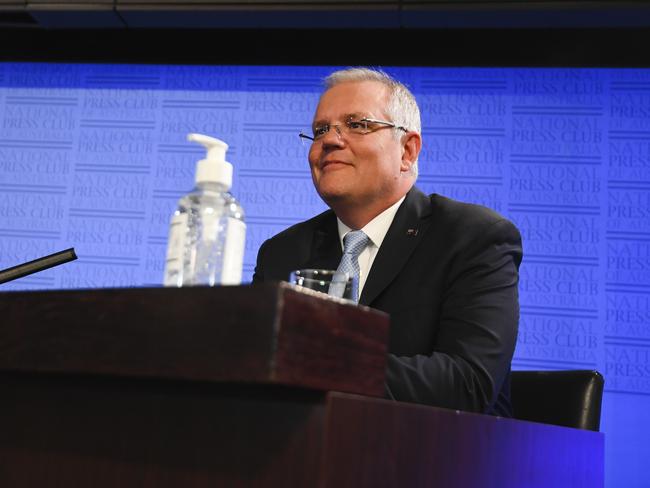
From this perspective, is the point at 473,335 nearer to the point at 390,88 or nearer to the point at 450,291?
the point at 450,291

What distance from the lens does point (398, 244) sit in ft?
5.62

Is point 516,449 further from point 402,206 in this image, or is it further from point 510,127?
point 510,127

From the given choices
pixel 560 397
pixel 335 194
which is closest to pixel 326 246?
pixel 335 194

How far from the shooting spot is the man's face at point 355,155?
1927 millimetres

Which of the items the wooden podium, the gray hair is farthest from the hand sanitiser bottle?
the gray hair

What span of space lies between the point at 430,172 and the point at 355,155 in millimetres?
1144

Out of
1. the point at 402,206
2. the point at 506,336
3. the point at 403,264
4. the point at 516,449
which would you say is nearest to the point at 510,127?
the point at 402,206

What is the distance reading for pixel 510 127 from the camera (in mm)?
3043

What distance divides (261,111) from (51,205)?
0.90 meters

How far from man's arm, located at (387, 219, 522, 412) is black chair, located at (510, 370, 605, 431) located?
0.24 meters

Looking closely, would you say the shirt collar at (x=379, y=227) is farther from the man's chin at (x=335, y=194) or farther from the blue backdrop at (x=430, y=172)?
the blue backdrop at (x=430, y=172)

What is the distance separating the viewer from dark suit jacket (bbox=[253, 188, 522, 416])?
1.26 metres

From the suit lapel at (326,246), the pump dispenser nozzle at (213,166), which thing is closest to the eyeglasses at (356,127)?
the suit lapel at (326,246)

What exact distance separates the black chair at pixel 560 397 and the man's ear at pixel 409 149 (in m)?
0.58
